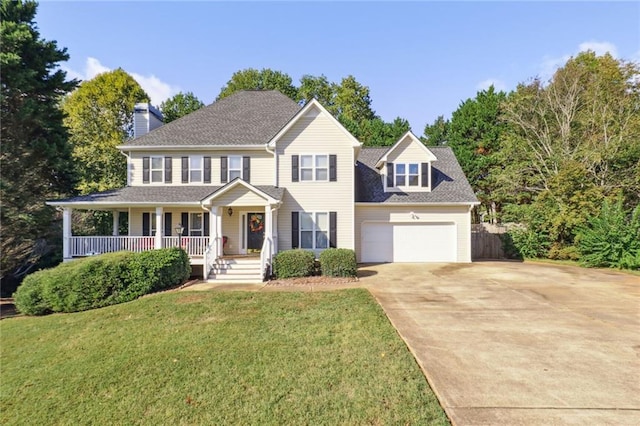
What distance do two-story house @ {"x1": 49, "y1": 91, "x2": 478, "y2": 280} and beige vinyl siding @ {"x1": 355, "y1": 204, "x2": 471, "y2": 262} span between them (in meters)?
0.05

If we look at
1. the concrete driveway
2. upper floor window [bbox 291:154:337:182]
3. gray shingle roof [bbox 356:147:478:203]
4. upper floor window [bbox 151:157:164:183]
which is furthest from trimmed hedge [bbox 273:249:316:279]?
upper floor window [bbox 151:157:164:183]

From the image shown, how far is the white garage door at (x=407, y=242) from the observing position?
645 inches

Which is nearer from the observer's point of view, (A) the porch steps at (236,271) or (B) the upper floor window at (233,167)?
(A) the porch steps at (236,271)

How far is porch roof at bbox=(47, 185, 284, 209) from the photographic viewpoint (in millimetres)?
13789

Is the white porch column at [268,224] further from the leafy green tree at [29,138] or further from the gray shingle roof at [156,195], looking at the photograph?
the leafy green tree at [29,138]

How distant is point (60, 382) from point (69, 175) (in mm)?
16447

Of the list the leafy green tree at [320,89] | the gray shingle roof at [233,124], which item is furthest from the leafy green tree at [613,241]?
the leafy green tree at [320,89]

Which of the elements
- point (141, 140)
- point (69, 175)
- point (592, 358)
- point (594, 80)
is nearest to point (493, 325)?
point (592, 358)

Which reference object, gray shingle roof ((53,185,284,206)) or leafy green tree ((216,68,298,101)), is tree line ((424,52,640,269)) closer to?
gray shingle roof ((53,185,284,206))

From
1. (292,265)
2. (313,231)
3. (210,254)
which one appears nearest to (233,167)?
(210,254)

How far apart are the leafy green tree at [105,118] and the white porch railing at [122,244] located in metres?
12.2

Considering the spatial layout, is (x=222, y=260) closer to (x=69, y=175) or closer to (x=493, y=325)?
(x=493, y=325)

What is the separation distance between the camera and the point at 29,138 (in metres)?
16.7

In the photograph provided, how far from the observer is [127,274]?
1038 centimetres
